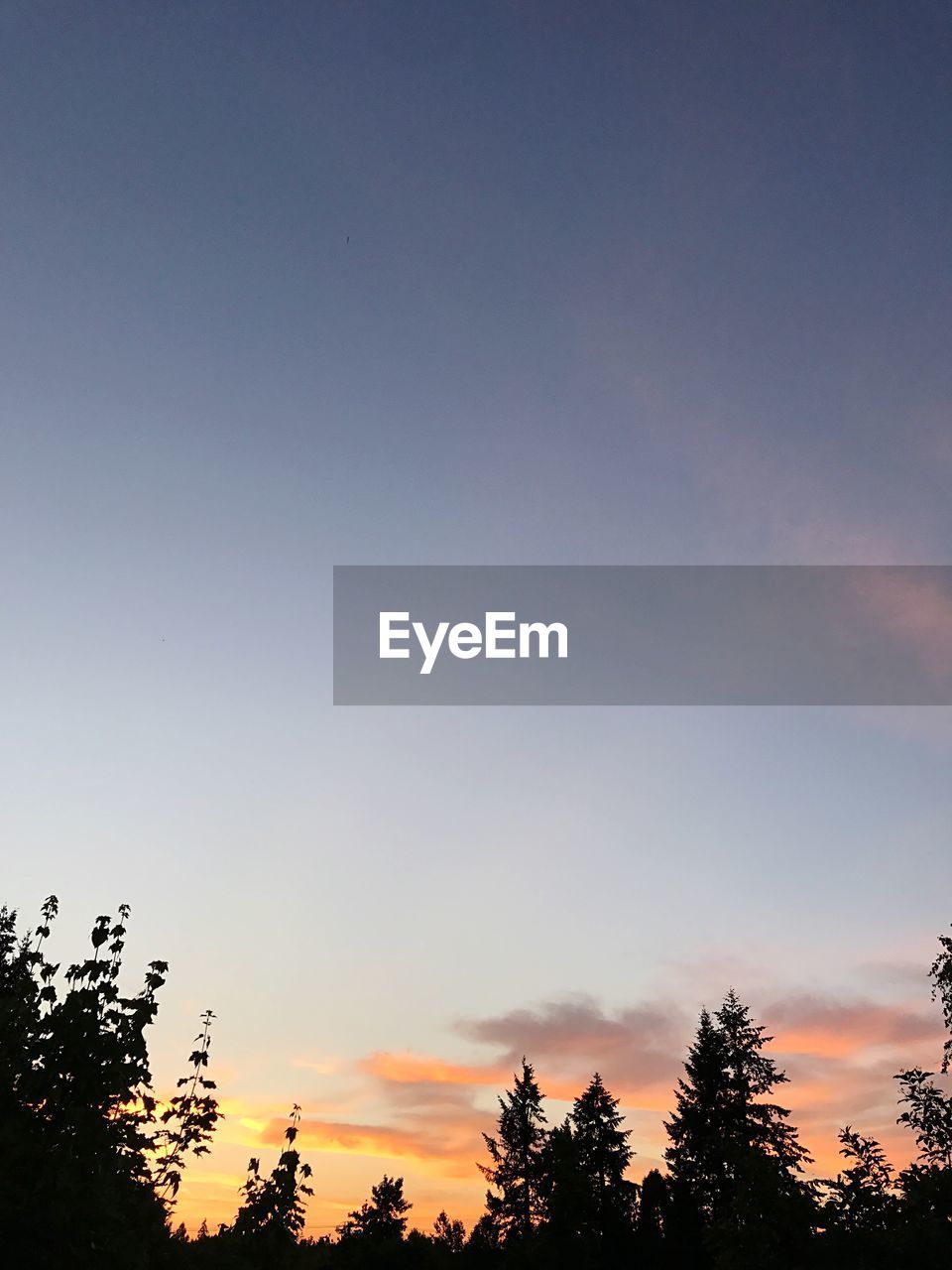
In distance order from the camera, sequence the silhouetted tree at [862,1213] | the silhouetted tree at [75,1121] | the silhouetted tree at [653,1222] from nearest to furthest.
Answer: the silhouetted tree at [75,1121], the silhouetted tree at [862,1213], the silhouetted tree at [653,1222]

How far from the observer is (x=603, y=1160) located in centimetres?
7319

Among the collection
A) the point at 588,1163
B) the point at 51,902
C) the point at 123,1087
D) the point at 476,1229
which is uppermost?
the point at 51,902

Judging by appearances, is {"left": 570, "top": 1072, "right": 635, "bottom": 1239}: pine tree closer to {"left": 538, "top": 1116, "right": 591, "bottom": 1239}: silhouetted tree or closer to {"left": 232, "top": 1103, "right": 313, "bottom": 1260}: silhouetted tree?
{"left": 538, "top": 1116, "right": 591, "bottom": 1239}: silhouetted tree

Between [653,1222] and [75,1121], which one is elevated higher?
[75,1121]

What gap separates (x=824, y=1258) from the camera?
4488 cm

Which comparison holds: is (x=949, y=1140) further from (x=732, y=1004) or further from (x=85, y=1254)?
(x=85, y=1254)

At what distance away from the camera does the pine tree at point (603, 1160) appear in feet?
229

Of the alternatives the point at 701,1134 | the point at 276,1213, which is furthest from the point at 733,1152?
the point at 276,1213

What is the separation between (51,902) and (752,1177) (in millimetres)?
45961

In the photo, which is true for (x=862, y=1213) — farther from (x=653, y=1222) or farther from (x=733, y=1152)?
(x=653, y=1222)

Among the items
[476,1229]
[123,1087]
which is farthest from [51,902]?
[476,1229]

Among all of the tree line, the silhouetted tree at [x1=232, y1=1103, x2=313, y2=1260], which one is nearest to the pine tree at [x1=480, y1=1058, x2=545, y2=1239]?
the tree line

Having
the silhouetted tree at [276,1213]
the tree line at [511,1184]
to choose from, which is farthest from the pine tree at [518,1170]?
the silhouetted tree at [276,1213]

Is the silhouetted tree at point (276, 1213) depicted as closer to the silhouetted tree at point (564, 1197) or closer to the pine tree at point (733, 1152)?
the pine tree at point (733, 1152)
